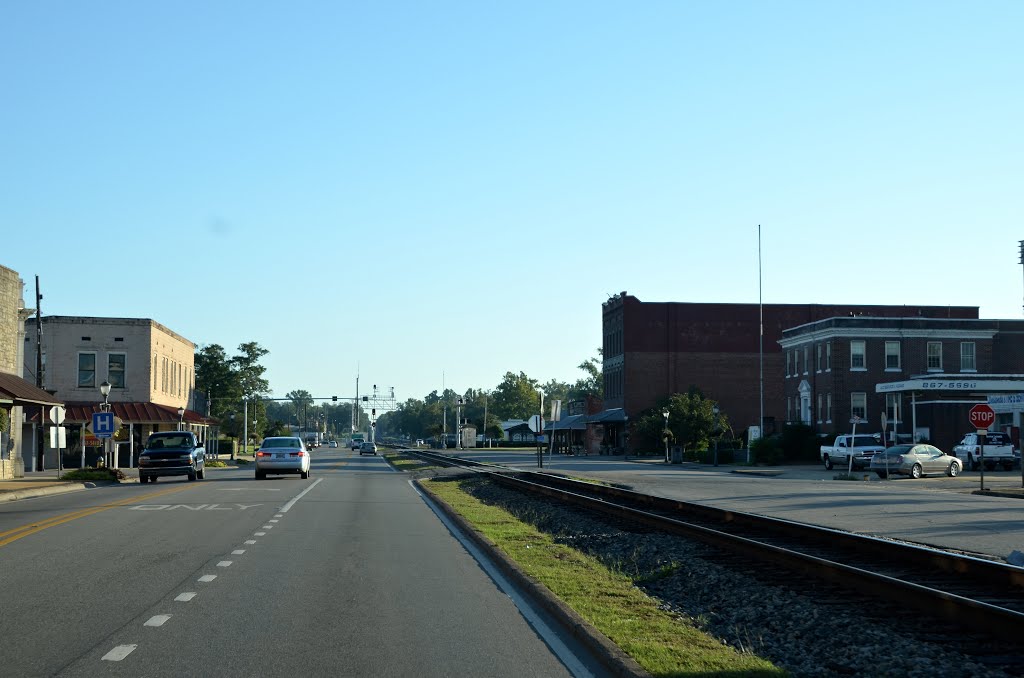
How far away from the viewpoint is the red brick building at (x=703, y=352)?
104438mm

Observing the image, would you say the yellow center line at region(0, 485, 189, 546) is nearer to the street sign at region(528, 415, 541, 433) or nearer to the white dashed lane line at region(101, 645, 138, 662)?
the white dashed lane line at region(101, 645, 138, 662)

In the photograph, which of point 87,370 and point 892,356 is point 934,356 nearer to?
point 892,356

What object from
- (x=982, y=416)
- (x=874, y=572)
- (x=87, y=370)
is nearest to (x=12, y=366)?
(x=87, y=370)

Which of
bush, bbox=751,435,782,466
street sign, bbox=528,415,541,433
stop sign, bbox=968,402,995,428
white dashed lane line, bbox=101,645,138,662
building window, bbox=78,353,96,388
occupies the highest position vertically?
building window, bbox=78,353,96,388

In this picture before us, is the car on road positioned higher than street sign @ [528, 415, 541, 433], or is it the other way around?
street sign @ [528, 415, 541, 433]

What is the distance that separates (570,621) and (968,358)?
71183 mm

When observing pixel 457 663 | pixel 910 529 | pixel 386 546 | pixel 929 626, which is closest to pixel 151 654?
pixel 457 663

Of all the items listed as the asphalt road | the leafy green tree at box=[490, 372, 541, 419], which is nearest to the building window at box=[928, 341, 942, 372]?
the asphalt road

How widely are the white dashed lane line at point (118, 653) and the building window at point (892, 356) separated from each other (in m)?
70.1

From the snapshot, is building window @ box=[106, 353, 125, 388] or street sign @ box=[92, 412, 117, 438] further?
building window @ box=[106, 353, 125, 388]

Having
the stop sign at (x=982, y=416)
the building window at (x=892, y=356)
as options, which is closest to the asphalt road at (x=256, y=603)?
the stop sign at (x=982, y=416)

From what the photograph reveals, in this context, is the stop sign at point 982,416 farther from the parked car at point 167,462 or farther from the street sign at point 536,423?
the parked car at point 167,462

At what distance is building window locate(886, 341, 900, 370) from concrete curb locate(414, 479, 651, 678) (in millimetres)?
61345

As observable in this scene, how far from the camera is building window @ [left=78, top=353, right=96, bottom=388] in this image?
65.3 metres
